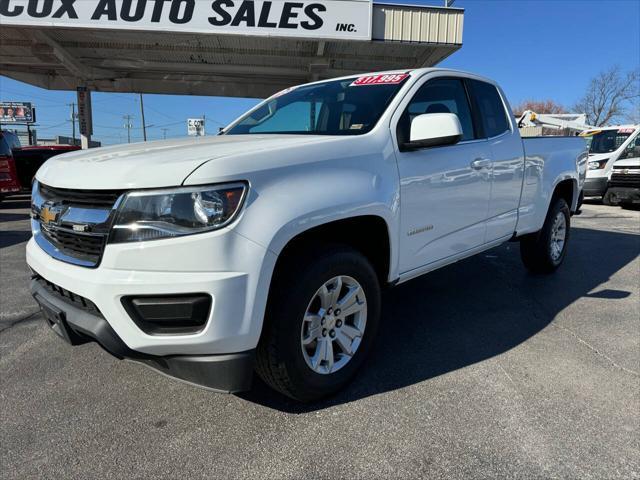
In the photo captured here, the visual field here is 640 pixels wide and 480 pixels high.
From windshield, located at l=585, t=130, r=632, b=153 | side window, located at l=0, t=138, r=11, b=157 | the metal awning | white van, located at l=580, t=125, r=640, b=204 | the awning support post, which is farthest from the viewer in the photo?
the awning support post

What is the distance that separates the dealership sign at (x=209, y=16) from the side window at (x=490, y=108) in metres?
8.28

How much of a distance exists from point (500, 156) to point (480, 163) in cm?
42

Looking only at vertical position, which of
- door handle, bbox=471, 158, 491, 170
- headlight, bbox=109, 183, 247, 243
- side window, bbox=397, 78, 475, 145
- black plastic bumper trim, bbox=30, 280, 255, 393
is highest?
side window, bbox=397, 78, 475, 145

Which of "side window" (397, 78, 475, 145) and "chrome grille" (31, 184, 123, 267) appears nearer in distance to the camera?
"chrome grille" (31, 184, 123, 267)

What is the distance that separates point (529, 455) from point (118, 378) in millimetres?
2326

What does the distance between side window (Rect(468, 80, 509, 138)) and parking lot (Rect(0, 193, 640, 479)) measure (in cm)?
159

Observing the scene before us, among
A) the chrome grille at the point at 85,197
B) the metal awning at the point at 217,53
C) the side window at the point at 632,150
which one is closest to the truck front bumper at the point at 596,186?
the side window at the point at 632,150

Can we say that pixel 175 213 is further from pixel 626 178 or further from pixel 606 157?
pixel 606 157

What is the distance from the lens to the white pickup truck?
1.88 metres

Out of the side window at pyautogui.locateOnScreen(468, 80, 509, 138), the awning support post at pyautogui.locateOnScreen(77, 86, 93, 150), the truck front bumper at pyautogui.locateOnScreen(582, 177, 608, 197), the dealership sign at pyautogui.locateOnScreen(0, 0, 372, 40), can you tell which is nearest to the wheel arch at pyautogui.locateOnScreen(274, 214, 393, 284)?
the side window at pyautogui.locateOnScreen(468, 80, 509, 138)

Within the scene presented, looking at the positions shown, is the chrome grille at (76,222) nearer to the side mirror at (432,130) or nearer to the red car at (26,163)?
the side mirror at (432,130)

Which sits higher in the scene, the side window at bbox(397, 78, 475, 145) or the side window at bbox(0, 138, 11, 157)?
the side window at bbox(397, 78, 475, 145)

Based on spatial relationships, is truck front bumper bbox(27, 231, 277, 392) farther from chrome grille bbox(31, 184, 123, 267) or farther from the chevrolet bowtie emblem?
the chevrolet bowtie emblem

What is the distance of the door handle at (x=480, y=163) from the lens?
11.0ft
